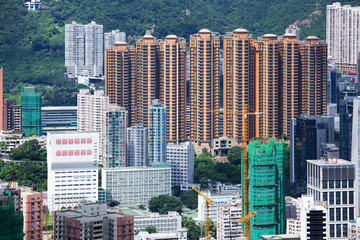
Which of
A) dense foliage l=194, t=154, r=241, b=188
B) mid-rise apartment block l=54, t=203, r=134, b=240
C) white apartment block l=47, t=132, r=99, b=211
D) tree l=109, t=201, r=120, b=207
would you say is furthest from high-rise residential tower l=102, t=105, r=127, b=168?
mid-rise apartment block l=54, t=203, r=134, b=240

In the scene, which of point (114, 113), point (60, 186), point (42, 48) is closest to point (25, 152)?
point (114, 113)

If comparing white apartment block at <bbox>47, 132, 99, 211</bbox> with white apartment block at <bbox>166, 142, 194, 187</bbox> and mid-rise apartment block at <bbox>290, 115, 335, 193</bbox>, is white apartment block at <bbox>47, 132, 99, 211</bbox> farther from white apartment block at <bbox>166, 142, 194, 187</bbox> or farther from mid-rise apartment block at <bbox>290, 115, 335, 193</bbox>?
mid-rise apartment block at <bbox>290, 115, 335, 193</bbox>

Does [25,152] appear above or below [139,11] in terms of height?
below

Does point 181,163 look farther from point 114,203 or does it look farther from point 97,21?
point 97,21

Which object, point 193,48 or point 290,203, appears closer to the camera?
point 290,203

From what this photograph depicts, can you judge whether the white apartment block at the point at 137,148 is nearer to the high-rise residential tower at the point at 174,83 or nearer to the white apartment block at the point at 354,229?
the high-rise residential tower at the point at 174,83

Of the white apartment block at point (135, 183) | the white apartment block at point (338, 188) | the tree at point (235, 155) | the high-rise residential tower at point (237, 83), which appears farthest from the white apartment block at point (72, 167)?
the high-rise residential tower at point (237, 83)

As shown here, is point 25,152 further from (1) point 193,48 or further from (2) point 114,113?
(1) point 193,48
